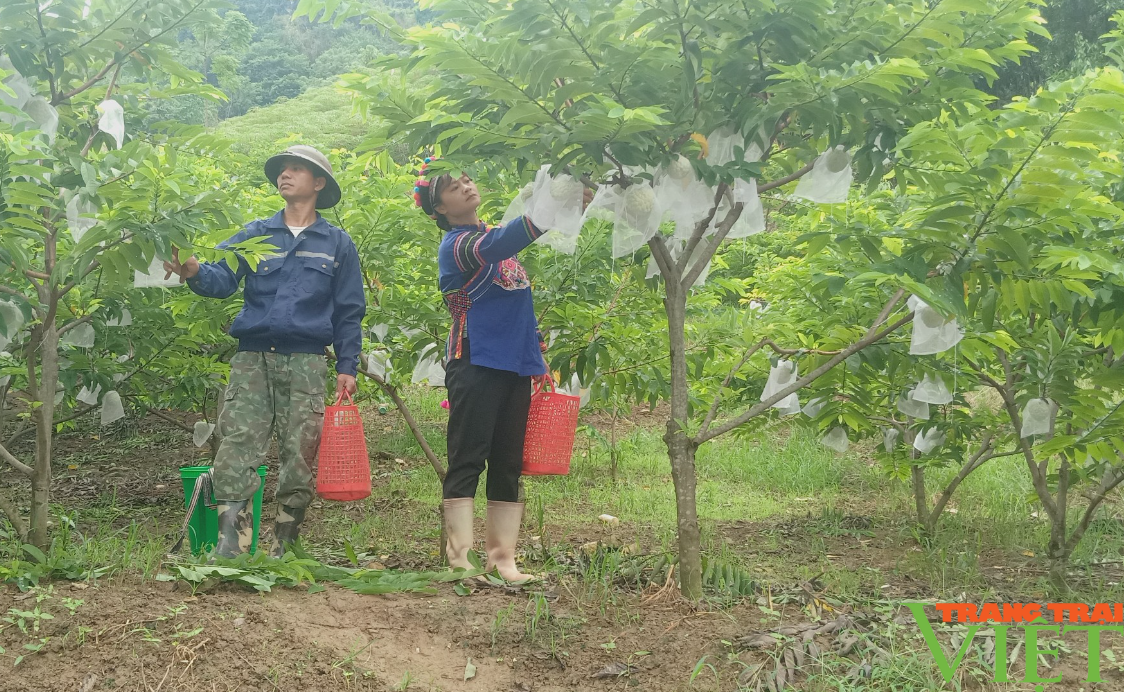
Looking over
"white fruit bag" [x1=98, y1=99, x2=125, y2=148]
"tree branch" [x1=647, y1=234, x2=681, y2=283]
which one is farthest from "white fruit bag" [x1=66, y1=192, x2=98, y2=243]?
"tree branch" [x1=647, y1=234, x2=681, y2=283]

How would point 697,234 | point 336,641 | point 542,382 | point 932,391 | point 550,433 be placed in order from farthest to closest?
point 932,391, point 542,382, point 550,433, point 697,234, point 336,641

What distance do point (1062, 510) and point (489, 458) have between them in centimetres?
239

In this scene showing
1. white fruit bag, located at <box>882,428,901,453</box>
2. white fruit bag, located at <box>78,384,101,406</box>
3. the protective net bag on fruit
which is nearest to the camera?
the protective net bag on fruit

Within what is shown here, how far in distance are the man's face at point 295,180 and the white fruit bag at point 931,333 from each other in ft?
7.37

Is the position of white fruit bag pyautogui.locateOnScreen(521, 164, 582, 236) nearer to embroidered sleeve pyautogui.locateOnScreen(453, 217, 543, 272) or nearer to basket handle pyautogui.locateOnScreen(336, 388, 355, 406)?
embroidered sleeve pyautogui.locateOnScreen(453, 217, 543, 272)

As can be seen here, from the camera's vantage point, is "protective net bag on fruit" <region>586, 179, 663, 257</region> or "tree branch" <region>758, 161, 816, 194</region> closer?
"protective net bag on fruit" <region>586, 179, 663, 257</region>

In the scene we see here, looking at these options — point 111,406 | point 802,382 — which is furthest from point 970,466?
point 111,406

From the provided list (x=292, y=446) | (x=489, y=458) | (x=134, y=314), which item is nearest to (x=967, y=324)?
(x=489, y=458)

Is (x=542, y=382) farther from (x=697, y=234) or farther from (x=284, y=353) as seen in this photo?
(x=284, y=353)

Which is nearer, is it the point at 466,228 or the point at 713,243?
the point at 713,243

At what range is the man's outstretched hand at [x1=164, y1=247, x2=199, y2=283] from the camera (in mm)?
2895

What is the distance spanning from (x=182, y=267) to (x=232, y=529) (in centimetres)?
97

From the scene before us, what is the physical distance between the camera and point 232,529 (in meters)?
3.21

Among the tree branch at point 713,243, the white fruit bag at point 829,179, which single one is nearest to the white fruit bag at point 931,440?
the tree branch at point 713,243
